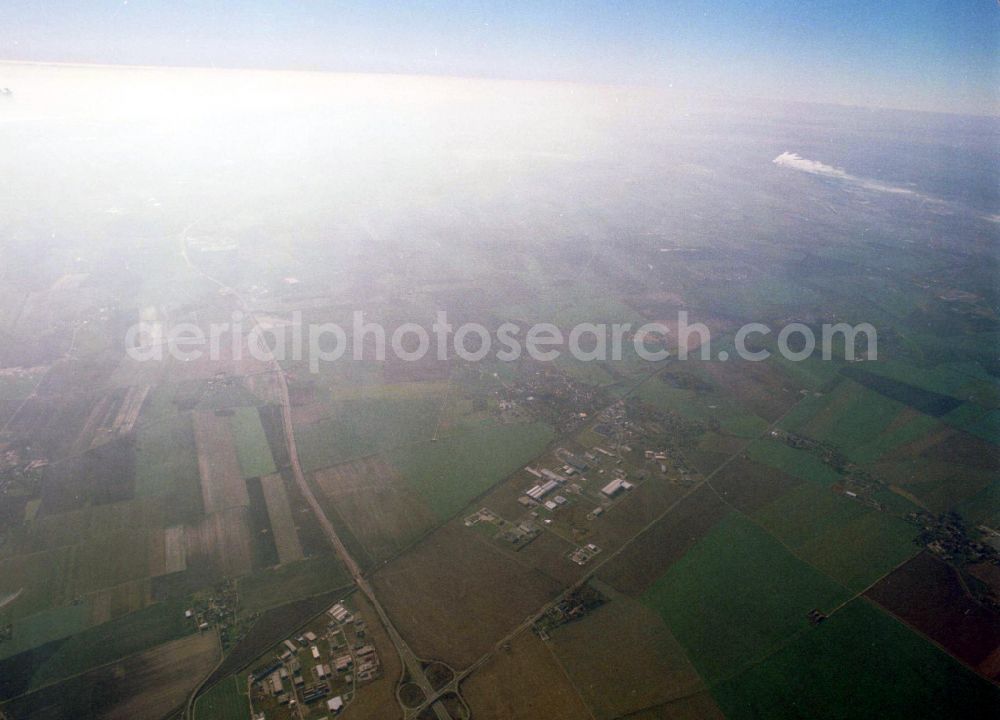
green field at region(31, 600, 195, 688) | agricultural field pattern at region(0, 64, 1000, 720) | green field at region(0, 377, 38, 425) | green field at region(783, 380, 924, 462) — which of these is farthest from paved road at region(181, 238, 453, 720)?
green field at region(783, 380, 924, 462)

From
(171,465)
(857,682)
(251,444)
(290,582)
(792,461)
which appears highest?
(857,682)

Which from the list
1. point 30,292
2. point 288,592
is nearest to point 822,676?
point 288,592

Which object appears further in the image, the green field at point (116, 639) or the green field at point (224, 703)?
the green field at point (116, 639)

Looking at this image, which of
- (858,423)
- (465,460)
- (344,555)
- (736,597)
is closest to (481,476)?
(465,460)

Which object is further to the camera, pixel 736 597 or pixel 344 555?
pixel 344 555

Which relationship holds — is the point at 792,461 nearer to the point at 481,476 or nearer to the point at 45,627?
the point at 481,476

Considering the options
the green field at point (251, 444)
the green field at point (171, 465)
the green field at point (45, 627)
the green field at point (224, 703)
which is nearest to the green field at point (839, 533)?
the green field at point (224, 703)

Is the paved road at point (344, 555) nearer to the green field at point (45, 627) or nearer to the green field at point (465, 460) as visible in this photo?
the green field at point (465, 460)
